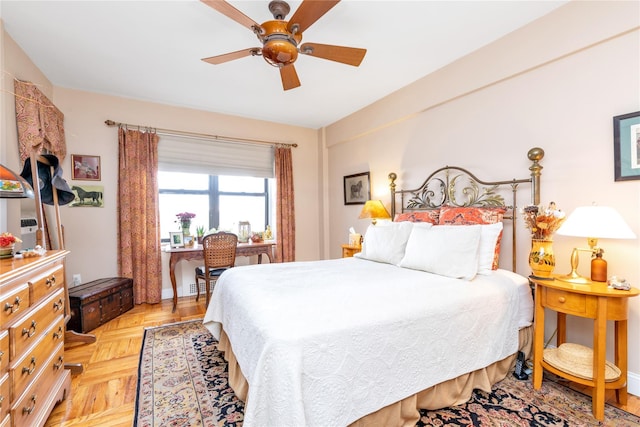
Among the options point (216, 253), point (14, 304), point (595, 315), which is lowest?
point (595, 315)

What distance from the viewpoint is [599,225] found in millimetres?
1606

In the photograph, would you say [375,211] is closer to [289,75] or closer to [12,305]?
[289,75]

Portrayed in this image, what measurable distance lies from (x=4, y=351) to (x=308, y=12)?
2204 mm

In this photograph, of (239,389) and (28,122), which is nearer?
(239,389)

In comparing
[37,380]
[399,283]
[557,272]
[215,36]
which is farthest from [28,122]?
[557,272]

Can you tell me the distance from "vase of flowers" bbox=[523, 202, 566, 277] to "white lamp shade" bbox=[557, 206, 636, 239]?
5.6 inches

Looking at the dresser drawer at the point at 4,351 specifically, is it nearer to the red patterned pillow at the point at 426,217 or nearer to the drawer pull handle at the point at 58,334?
the drawer pull handle at the point at 58,334

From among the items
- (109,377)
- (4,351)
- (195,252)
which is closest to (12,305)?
(4,351)

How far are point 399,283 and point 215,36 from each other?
2439mm

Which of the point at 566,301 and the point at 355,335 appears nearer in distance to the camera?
the point at 355,335

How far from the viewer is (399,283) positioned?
1875 millimetres

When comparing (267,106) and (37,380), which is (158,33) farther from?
(37,380)

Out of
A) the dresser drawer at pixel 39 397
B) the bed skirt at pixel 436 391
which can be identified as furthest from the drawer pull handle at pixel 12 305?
the bed skirt at pixel 436 391

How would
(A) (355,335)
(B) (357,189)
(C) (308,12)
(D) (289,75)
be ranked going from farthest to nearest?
(B) (357,189) → (D) (289,75) → (C) (308,12) → (A) (355,335)
